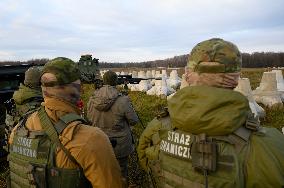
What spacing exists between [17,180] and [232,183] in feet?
6.10

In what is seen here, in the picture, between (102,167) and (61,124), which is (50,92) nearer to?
(61,124)

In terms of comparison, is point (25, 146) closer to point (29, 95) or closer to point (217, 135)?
point (217, 135)

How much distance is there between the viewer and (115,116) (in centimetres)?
648

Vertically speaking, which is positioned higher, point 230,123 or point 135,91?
point 230,123

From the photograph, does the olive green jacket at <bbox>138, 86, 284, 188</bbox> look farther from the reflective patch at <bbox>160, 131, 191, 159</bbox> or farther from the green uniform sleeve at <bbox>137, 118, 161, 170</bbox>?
A: the green uniform sleeve at <bbox>137, 118, 161, 170</bbox>

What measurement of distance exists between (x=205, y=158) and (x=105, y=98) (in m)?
4.00

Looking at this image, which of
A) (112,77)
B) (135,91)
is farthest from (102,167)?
(135,91)

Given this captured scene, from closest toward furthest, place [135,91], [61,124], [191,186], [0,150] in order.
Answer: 1. [191,186]
2. [61,124]
3. [0,150]
4. [135,91]

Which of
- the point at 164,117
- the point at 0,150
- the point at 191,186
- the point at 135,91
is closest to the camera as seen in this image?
the point at 191,186

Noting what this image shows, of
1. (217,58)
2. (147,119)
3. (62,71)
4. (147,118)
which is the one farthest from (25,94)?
(147,118)

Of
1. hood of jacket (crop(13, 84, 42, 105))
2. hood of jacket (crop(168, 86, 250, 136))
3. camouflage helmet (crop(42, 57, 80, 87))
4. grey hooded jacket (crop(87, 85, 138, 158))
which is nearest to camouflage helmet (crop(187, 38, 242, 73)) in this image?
hood of jacket (crop(168, 86, 250, 136))

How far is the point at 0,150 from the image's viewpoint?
27.8 feet

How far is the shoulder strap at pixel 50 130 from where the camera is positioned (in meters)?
2.93

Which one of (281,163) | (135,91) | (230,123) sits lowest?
(135,91)
